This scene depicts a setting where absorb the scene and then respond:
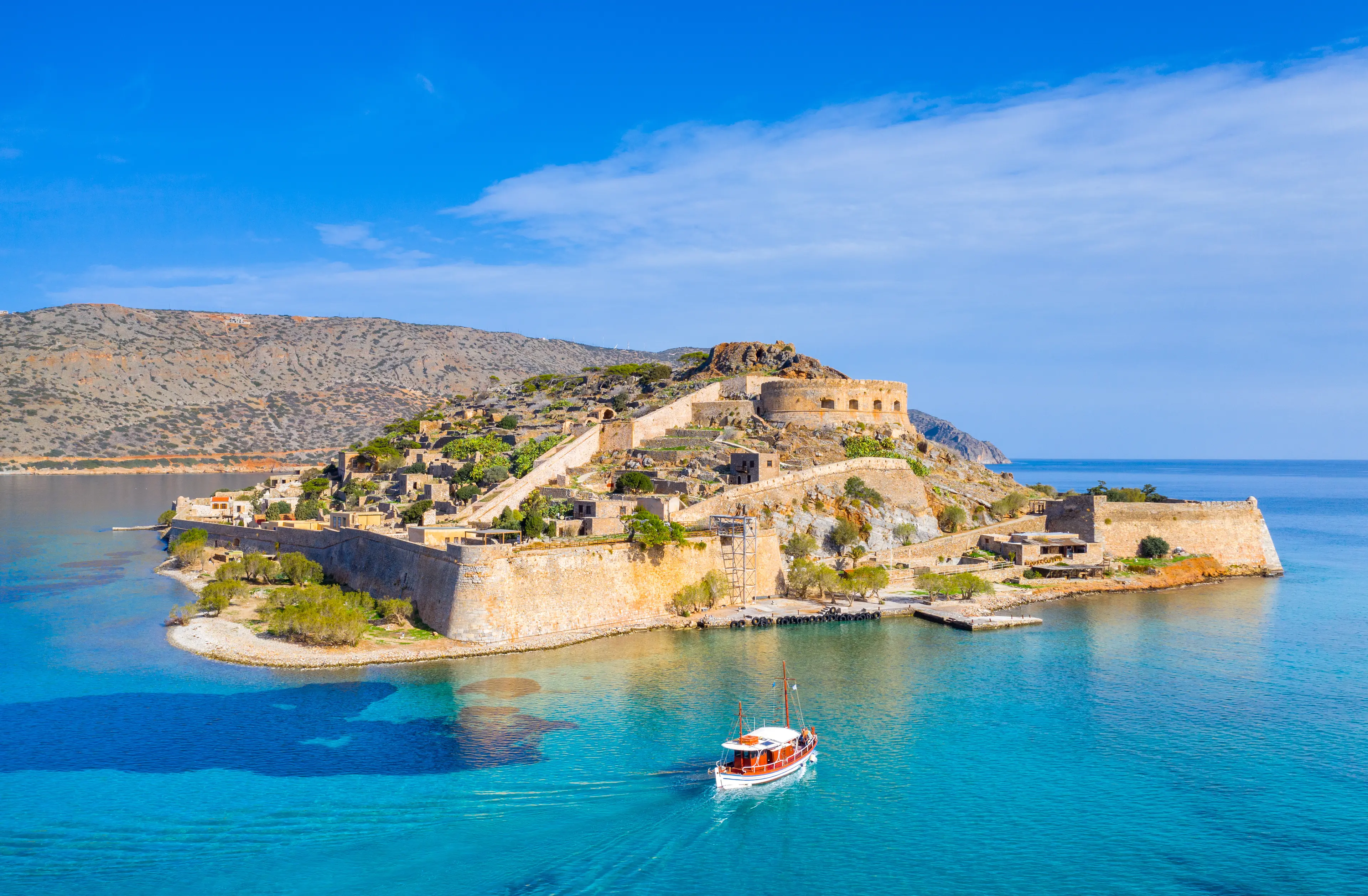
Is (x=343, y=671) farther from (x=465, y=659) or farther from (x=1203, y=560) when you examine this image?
(x=1203, y=560)

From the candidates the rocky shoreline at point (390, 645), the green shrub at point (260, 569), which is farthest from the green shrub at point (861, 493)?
the green shrub at point (260, 569)

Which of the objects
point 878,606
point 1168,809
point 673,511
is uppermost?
point 673,511

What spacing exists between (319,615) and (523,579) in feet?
21.2

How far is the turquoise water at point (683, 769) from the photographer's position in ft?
53.5

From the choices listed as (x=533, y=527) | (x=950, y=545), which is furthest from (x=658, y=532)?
(x=950, y=545)

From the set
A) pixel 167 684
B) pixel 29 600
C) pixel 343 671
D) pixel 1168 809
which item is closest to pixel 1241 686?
pixel 1168 809

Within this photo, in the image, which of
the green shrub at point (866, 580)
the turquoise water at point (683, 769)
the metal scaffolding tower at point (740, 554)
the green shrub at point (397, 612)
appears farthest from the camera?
the green shrub at point (866, 580)

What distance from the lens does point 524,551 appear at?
3045 centimetres

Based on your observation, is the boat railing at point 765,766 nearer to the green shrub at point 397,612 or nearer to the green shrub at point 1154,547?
the green shrub at point 397,612

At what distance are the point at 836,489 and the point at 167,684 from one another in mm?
28656

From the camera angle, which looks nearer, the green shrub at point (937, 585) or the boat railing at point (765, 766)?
the boat railing at point (765, 766)

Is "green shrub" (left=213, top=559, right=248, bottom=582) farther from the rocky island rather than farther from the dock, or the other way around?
the dock

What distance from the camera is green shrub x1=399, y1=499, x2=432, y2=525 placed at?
40906 millimetres

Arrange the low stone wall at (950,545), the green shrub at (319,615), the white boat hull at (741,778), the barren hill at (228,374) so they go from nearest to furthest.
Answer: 1. the white boat hull at (741,778)
2. the green shrub at (319,615)
3. the low stone wall at (950,545)
4. the barren hill at (228,374)
